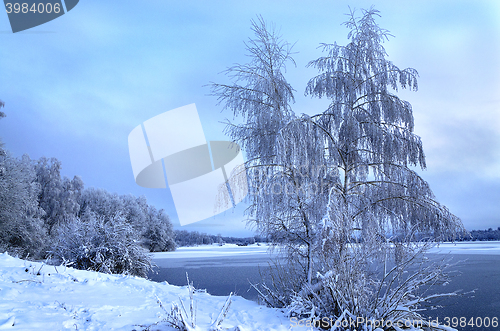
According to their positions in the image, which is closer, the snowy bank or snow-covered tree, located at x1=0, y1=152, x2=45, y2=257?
the snowy bank

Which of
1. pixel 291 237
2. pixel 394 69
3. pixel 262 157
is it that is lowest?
pixel 291 237

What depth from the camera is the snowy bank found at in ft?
9.61

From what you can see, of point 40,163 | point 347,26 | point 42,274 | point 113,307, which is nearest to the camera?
point 113,307

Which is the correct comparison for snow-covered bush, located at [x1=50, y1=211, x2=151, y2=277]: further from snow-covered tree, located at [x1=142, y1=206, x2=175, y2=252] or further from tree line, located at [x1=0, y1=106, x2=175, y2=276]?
snow-covered tree, located at [x1=142, y1=206, x2=175, y2=252]

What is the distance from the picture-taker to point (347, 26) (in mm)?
6688

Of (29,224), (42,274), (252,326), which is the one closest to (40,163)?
(29,224)

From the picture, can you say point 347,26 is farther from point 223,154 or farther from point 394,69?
point 223,154

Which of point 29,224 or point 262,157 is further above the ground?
point 262,157

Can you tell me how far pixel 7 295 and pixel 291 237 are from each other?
13.3 ft

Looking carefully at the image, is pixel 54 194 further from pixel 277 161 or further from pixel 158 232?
pixel 277 161

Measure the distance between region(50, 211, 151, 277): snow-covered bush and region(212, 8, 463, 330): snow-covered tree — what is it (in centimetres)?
602

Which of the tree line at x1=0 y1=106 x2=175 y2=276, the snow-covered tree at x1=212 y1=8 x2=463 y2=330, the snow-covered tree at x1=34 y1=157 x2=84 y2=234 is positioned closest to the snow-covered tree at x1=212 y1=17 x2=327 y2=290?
the snow-covered tree at x1=212 y1=8 x2=463 y2=330

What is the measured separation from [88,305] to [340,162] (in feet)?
15.5

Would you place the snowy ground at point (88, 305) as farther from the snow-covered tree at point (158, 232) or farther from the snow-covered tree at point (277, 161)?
the snow-covered tree at point (158, 232)
